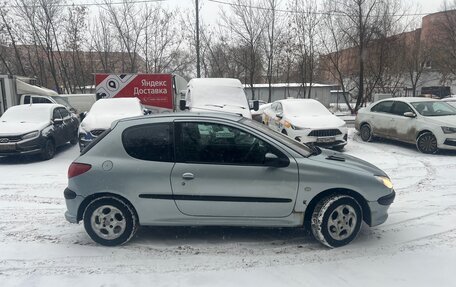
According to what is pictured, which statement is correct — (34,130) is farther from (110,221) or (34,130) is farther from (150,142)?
(150,142)

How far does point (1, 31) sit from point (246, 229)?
27436 mm

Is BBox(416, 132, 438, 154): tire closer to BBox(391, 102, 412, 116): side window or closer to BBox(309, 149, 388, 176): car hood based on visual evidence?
BBox(391, 102, 412, 116): side window

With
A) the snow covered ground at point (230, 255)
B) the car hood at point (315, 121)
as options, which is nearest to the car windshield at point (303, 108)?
the car hood at point (315, 121)

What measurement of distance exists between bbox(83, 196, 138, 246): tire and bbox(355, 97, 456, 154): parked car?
8.59 metres

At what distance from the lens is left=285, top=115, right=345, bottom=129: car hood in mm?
9845

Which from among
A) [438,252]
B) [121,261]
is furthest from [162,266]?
[438,252]

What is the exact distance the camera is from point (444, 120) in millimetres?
9594

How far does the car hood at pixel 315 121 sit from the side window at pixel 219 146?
595 centimetres

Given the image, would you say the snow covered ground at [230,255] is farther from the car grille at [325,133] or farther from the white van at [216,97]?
the white van at [216,97]

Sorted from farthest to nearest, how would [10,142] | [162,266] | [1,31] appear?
[1,31]
[10,142]
[162,266]

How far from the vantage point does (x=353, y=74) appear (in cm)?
2573

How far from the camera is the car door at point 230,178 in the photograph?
4.01m

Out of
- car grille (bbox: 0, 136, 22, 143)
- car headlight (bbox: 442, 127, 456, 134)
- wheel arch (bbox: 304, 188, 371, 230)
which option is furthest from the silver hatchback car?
car headlight (bbox: 442, 127, 456, 134)

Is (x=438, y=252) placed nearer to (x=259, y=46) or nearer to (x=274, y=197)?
(x=274, y=197)
